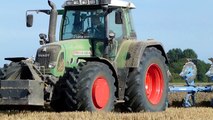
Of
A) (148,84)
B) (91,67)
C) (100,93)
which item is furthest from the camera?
(148,84)

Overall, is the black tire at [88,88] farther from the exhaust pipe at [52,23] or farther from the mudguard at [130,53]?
the exhaust pipe at [52,23]

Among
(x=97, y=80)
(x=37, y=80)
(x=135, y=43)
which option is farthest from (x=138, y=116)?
(x=135, y=43)

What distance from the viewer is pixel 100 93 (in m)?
9.17

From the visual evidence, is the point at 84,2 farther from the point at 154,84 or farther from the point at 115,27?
the point at 154,84

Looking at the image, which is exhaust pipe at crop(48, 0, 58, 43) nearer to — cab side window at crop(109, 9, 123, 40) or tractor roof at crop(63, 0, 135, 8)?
tractor roof at crop(63, 0, 135, 8)

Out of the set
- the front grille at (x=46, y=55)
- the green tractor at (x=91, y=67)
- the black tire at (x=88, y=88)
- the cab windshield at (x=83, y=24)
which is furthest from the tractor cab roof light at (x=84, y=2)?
the black tire at (x=88, y=88)

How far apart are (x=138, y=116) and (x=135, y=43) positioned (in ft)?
7.85

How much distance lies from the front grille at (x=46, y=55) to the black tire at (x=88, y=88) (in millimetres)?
644

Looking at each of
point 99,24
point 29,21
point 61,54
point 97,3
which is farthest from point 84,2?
point 61,54

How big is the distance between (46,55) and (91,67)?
1.10m

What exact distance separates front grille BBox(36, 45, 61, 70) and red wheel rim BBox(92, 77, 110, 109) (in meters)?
0.99

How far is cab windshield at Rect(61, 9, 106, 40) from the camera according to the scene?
10188mm

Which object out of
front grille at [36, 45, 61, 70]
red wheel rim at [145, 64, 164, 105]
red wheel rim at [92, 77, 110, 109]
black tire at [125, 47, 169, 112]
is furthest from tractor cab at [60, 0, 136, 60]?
red wheel rim at [92, 77, 110, 109]

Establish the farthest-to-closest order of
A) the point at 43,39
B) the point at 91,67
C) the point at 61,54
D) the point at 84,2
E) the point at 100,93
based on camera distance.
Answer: the point at 43,39 → the point at 84,2 → the point at 61,54 → the point at 100,93 → the point at 91,67
